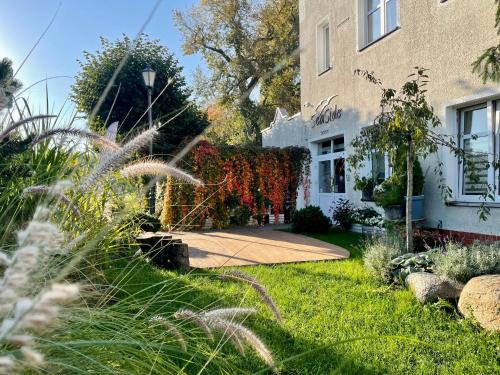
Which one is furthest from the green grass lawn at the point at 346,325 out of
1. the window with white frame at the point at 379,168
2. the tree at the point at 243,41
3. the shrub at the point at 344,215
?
the tree at the point at 243,41

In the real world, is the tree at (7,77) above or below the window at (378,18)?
below

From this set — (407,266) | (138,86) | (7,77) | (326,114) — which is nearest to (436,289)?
(407,266)

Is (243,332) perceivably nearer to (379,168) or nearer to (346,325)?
(346,325)

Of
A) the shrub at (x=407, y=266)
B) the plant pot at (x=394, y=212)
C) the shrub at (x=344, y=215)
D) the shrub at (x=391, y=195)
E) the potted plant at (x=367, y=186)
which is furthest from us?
the shrub at (x=344, y=215)

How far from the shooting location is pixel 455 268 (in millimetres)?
4027

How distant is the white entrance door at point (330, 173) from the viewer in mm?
11281

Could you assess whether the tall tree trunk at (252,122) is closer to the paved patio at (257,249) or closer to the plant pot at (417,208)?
the paved patio at (257,249)

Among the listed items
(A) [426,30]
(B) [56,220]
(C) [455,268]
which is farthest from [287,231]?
(B) [56,220]

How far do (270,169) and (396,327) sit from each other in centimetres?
909

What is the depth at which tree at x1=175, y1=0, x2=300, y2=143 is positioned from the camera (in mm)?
22891

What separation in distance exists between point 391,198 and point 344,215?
2.39 m

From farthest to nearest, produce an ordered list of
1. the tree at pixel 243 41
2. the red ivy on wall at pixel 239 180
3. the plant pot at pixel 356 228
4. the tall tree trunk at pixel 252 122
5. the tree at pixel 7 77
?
the tall tree trunk at pixel 252 122, the tree at pixel 243 41, the red ivy on wall at pixel 239 180, the plant pot at pixel 356 228, the tree at pixel 7 77

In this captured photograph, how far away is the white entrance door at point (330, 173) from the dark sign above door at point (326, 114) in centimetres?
59

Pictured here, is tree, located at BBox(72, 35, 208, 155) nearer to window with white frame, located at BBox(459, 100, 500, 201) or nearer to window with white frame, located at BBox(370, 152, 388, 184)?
window with white frame, located at BBox(370, 152, 388, 184)
